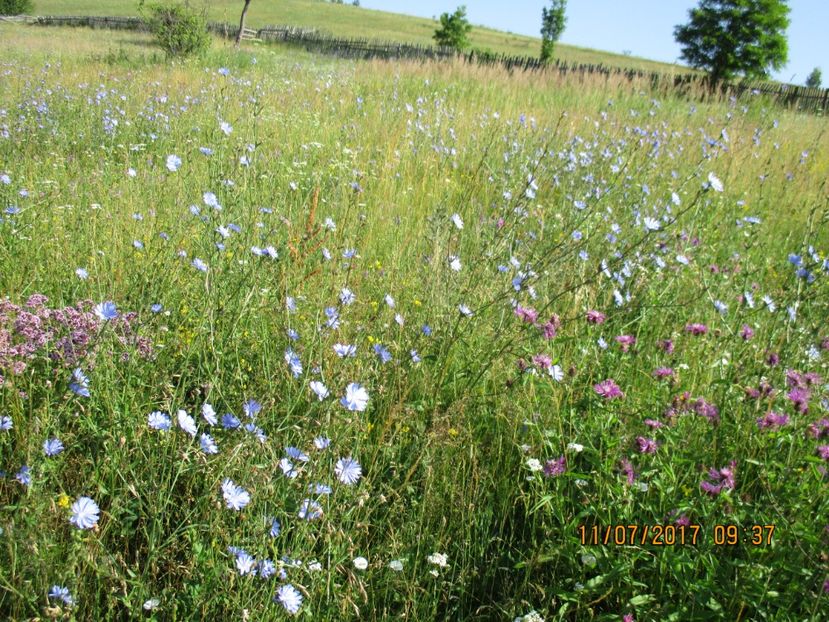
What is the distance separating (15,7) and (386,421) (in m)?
Result: 55.8

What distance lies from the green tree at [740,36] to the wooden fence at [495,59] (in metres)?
3.75

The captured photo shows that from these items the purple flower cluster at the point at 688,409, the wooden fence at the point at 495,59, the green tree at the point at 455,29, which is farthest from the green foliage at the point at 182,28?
the green tree at the point at 455,29

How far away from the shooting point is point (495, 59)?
13.6m

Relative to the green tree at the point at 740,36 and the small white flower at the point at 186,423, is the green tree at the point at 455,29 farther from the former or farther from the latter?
the small white flower at the point at 186,423

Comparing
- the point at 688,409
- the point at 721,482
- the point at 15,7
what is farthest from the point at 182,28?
the point at 15,7

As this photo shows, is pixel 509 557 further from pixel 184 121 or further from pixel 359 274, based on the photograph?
pixel 184 121

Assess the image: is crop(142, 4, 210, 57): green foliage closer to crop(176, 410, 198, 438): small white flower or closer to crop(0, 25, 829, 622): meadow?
crop(0, 25, 829, 622): meadow

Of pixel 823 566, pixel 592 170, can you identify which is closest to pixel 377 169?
pixel 592 170

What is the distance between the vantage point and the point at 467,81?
28.9 ft

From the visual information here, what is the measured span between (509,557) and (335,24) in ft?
184

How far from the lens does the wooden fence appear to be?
9.96m

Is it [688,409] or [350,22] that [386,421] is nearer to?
[688,409]

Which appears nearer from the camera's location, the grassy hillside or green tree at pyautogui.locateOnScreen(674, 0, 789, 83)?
green tree at pyautogui.locateOnScreen(674, 0, 789, 83)
